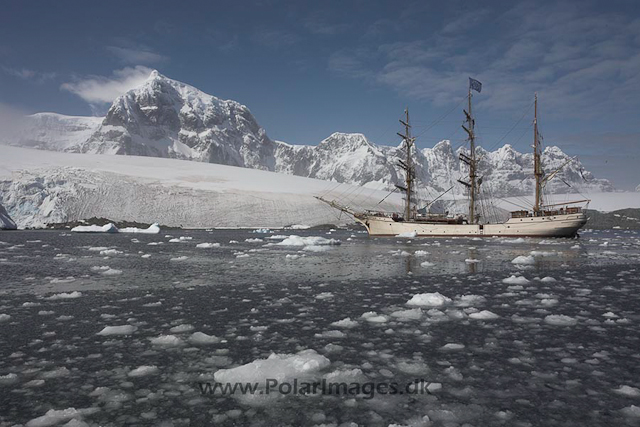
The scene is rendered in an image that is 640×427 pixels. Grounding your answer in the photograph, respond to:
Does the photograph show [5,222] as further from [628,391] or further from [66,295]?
[628,391]

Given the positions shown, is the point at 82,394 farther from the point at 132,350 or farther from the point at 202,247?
the point at 202,247

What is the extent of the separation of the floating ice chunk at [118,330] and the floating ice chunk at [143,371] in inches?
61.6

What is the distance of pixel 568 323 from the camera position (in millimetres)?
5570

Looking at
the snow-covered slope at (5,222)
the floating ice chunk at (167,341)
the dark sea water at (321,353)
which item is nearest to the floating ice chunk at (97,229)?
the snow-covered slope at (5,222)

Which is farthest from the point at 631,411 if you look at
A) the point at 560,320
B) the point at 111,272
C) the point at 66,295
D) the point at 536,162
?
the point at 536,162

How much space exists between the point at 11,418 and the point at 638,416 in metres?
4.59

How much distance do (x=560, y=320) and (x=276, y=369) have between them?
14.2 feet

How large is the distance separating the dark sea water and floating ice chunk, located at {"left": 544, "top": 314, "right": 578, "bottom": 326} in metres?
0.03

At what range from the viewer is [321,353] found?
4.40 meters

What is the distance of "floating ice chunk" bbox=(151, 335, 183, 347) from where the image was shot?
476 centimetres

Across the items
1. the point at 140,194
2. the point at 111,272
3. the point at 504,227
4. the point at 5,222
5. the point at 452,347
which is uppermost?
the point at 140,194

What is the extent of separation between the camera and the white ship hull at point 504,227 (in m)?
43.4

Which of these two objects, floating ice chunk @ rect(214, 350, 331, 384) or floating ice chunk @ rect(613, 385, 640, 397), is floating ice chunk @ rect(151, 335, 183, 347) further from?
floating ice chunk @ rect(613, 385, 640, 397)

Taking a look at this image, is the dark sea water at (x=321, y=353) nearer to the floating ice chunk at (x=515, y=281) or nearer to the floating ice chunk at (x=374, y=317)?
the floating ice chunk at (x=374, y=317)
